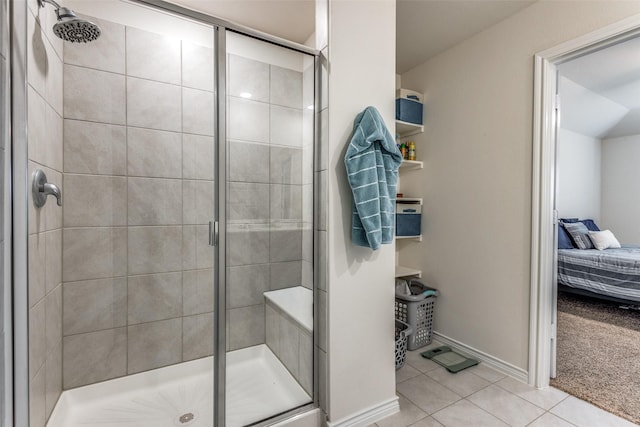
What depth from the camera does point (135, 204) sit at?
1753 millimetres

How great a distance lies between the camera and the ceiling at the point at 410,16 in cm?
191

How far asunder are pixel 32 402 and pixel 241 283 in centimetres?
88

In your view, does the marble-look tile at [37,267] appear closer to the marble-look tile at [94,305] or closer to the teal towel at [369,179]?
the marble-look tile at [94,305]

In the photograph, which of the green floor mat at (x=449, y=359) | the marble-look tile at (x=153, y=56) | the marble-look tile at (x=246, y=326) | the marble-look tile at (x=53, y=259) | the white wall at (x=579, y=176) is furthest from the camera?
the white wall at (x=579, y=176)

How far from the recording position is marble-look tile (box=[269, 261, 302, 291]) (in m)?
1.59

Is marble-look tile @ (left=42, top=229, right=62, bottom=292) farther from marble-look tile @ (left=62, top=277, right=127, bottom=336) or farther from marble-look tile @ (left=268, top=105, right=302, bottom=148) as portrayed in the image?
marble-look tile @ (left=268, top=105, right=302, bottom=148)

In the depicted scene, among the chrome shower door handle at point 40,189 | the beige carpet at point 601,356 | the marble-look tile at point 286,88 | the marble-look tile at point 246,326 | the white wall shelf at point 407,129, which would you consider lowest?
the beige carpet at point 601,356

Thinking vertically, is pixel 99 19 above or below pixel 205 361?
above

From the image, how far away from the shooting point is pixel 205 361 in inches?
72.9


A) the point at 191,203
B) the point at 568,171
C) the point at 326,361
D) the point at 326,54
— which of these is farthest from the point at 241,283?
the point at 568,171

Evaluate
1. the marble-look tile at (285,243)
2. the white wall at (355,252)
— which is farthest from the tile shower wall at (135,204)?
the white wall at (355,252)

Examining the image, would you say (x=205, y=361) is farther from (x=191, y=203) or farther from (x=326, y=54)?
(x=326, y=54)

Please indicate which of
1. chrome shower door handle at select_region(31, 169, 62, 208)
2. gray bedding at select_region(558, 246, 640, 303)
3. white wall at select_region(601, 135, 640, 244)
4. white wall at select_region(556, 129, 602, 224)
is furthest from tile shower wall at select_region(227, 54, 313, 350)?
white wall at select_region(601, 135, 640, 244)

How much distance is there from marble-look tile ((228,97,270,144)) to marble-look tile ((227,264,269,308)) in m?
0.63
